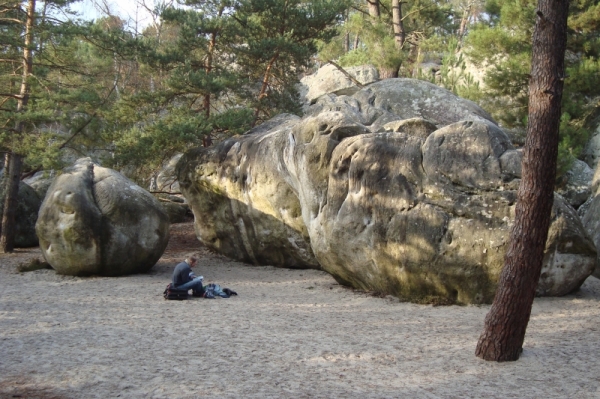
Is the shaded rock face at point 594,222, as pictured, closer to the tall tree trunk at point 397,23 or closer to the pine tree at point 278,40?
the pine tree at point 278,40

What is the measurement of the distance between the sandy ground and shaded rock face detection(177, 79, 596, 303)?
47cm

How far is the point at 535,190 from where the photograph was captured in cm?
655

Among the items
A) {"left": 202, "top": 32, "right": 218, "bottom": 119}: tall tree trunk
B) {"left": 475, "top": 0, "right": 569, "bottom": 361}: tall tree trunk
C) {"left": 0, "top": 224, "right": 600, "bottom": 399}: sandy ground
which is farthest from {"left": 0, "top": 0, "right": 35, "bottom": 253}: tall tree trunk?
{"left": 475, "top": 0, "right": 569, "bottom": 361}: tall tree trunk

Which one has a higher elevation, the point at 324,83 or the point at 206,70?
the point at 324,83

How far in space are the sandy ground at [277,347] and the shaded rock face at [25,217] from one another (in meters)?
7.27

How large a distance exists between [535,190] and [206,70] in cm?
1368

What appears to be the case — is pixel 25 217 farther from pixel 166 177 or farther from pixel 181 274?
pixel 181 274

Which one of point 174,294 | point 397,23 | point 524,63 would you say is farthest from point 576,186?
point 174,294

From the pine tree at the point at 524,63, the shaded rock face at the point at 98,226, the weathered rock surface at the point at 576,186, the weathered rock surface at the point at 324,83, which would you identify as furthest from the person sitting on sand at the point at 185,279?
the weathered rock surface at the point at 324,83

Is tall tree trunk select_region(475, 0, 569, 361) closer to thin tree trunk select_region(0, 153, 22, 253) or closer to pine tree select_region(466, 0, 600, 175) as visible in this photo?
pine tree select_region(466, 0, 600, 175)

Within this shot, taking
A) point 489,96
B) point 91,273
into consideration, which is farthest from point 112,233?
point 489,96

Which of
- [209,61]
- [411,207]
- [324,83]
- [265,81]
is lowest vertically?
[411,207]

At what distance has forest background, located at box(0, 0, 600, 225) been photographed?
50.2ft

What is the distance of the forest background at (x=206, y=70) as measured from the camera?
15.3 meters
